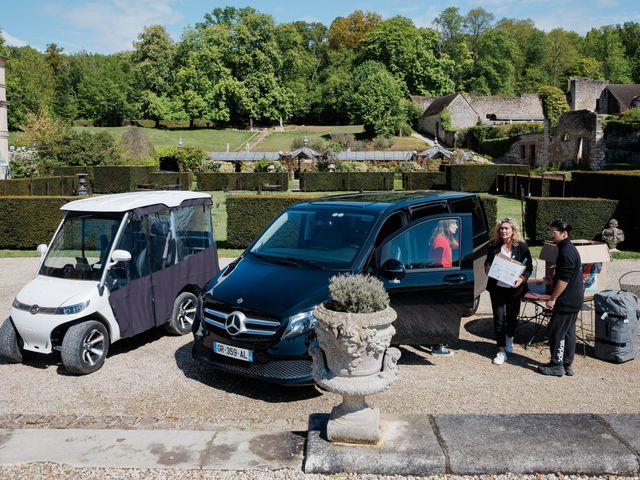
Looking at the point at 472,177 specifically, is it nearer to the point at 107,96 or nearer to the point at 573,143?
the point at 573,143

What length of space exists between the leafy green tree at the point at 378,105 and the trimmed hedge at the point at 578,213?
52.7m

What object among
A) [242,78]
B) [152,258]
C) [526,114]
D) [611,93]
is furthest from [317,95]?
[152,258]

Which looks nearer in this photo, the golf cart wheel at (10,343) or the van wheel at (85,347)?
the van wheel at (85,347)

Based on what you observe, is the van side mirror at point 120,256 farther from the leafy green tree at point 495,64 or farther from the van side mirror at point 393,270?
the leafy green tree at point 495,64

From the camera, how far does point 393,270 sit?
6176 millimetres

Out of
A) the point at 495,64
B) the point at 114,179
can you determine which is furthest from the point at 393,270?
the point at 495,64

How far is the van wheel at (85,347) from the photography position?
641 cm

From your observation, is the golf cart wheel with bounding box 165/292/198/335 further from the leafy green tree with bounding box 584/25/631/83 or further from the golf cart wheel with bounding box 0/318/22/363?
the leafy green tree with bounding box 584/25/631/83

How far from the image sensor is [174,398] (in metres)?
5.88

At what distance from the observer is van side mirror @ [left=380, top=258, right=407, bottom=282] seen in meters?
6.20

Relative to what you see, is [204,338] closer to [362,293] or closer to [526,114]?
[362,293]

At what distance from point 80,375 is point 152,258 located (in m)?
1.64

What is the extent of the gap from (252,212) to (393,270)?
9099 millimetres

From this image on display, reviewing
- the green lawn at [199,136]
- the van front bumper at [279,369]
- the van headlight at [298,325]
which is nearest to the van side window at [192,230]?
the van front bumper at [279,369]
